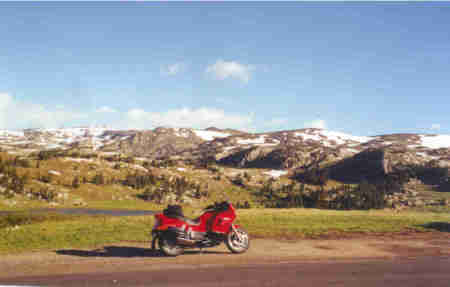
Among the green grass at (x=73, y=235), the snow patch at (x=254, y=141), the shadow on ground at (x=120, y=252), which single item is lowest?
the green grass at (x=73, y=235)

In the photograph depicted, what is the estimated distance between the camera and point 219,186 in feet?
229

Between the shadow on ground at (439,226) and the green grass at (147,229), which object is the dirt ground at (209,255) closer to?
the green grass at (147,229)

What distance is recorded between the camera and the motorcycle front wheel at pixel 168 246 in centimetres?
1315

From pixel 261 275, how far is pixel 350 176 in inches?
3277

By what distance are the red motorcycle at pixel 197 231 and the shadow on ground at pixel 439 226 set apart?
1212 centimetres

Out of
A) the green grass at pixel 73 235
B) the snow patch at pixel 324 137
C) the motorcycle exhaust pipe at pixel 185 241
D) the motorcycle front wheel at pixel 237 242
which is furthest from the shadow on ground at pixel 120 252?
the snow patch at pixel 324 137

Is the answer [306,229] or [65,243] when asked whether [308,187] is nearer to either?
[306,229]

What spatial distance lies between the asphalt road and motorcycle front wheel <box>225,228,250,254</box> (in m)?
1.84

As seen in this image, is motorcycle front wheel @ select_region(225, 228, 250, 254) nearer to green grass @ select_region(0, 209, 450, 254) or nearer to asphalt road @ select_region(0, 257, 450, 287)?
asphalt road @ select_region(0, 257, 450, 287)

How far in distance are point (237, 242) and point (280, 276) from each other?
136 inches

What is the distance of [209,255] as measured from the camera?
13.4 metres

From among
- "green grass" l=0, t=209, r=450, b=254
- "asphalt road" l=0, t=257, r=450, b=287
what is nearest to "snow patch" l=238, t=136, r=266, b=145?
"green grass" l=0, t=209, r=450, b=254

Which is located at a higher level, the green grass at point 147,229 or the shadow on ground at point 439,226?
the shadow on ground at point 439,226

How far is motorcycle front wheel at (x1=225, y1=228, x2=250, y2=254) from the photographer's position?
13.6 metres
